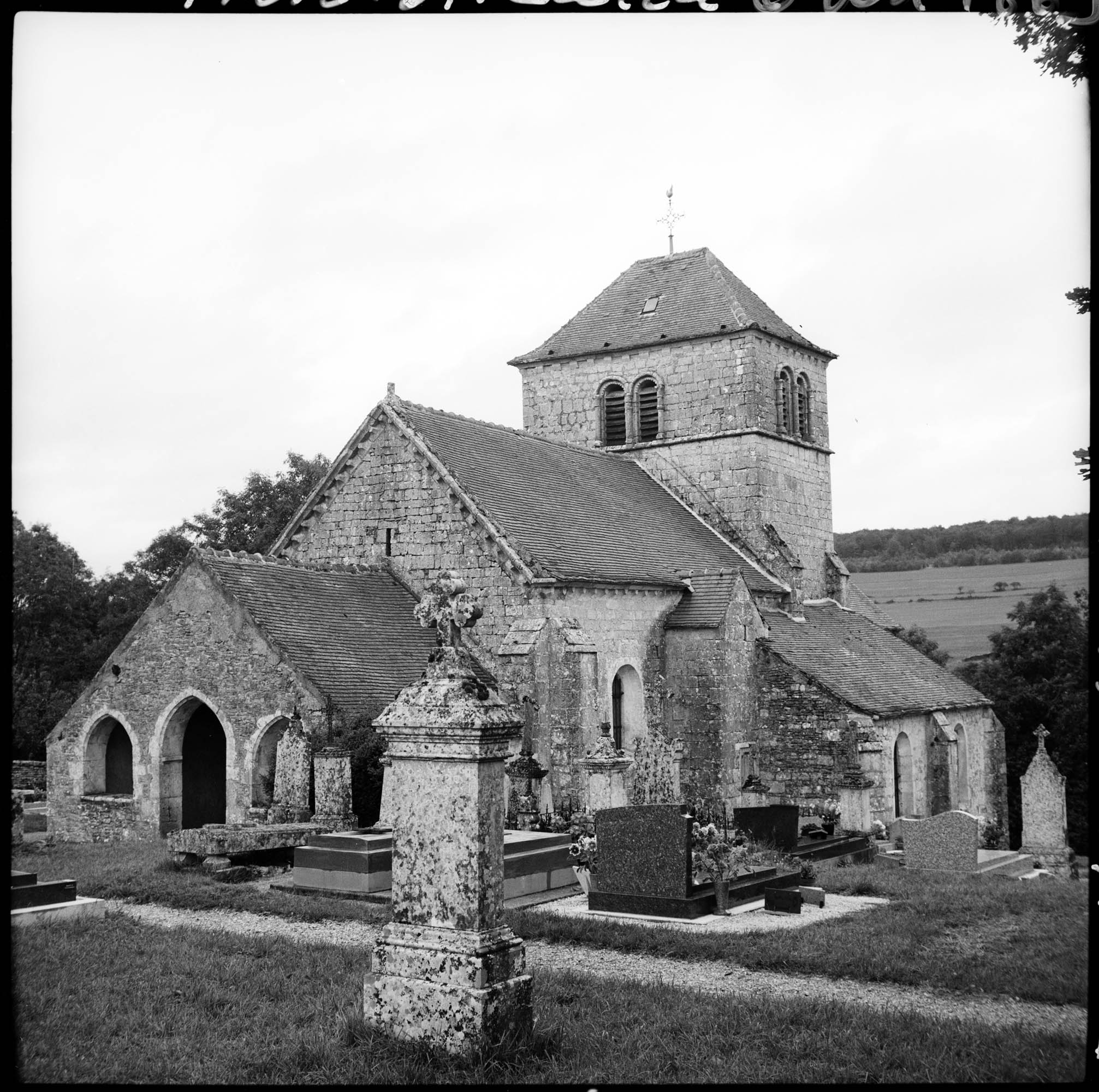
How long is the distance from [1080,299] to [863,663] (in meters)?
23.5

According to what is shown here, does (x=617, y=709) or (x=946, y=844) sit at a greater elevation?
(x=617, y=709)

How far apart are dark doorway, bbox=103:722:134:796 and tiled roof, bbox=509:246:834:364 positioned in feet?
54.8

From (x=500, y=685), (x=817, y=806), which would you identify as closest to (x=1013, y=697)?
(x=817, y=806)

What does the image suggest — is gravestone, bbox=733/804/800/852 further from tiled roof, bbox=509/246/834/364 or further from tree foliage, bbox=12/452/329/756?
tree foliage, bbox=12/452/329/756

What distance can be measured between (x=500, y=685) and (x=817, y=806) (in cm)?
767

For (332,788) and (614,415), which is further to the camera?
(614,415)

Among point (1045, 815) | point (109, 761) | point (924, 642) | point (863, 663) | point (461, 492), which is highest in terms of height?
point (461, 492)

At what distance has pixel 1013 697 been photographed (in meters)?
39.2

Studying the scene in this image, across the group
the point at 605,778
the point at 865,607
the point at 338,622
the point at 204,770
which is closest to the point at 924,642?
the point at 865,607

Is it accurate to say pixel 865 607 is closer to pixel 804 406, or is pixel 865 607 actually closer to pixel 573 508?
pixel 804 406

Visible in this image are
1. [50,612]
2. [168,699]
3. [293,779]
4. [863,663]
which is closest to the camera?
[293,779]

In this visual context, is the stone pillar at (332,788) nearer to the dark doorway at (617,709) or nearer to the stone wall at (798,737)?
the dark doorway at (617,709)

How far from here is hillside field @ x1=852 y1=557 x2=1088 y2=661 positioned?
131 feet

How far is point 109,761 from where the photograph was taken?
902 inches
